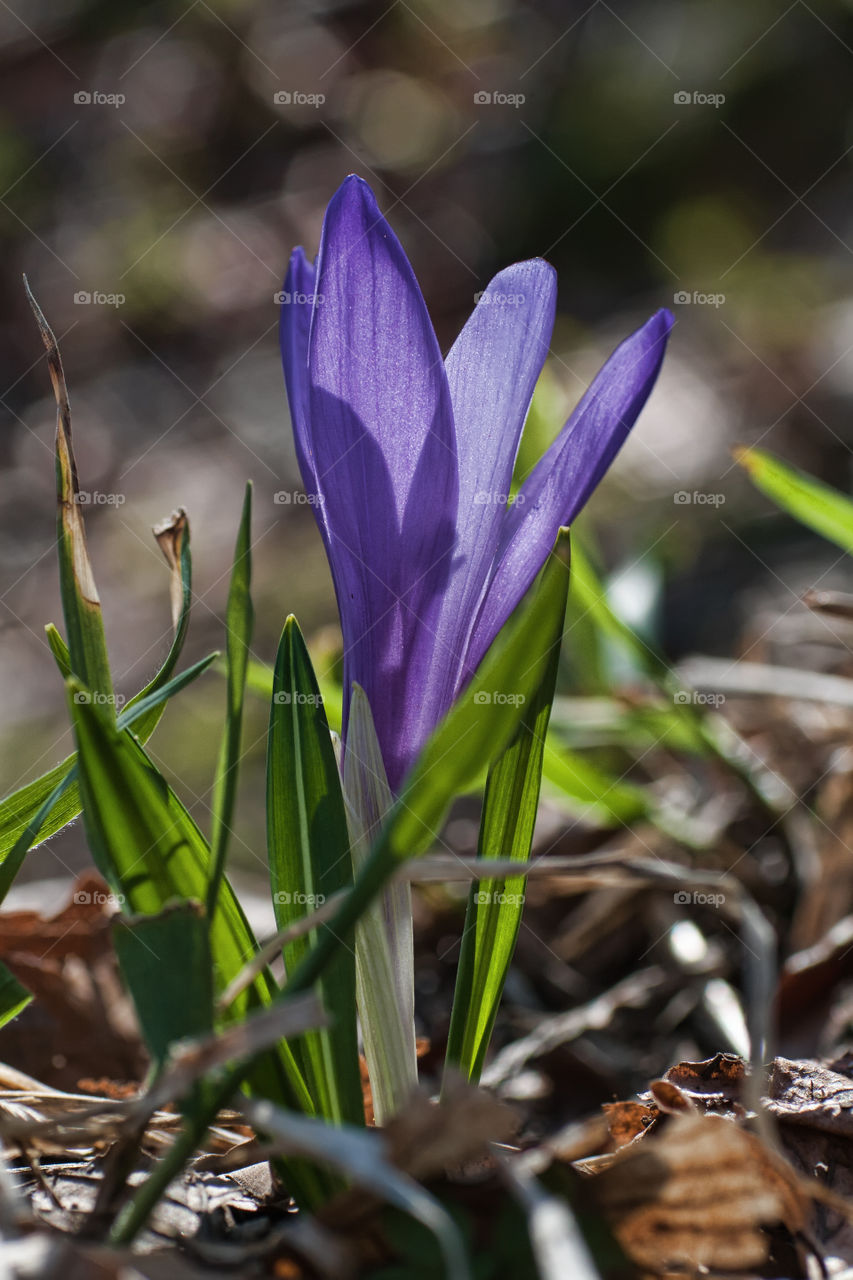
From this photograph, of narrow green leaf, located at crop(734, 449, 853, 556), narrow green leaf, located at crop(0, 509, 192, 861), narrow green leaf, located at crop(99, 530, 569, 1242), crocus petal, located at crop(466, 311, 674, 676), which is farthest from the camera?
narrow green leaf, located at crop(734, 449, 853, 556)

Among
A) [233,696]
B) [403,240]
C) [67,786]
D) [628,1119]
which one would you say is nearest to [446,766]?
[233,696]

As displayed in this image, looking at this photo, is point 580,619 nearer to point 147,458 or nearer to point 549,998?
point 549,998

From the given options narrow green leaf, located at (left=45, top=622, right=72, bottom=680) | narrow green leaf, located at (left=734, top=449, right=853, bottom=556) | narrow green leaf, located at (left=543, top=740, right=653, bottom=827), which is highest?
narrow green leaf, located at (left=734, top=449, right=853, bottom=556)

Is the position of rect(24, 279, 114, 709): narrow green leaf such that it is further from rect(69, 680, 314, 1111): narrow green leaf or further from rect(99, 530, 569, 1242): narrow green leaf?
rect(99, 530, 569, 1242): narrow green leaf

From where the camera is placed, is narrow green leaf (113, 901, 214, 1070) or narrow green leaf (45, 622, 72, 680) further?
narrow green leaf (45, 622, 72, 680)

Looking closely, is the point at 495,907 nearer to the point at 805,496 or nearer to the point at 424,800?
the point at 424,800

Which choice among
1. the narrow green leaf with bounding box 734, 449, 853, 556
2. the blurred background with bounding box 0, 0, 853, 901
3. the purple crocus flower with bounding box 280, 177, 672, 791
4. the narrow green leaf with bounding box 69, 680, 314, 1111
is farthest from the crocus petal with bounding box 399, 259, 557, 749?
the blurred background with bounding box 0, 0, 853, 901
